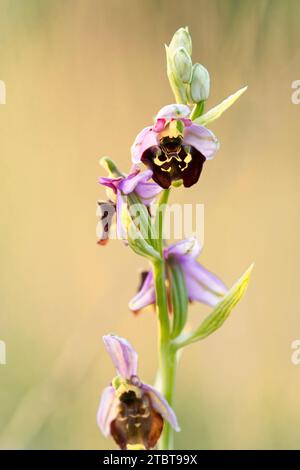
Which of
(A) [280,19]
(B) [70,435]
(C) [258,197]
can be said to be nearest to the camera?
(B) [70,435]

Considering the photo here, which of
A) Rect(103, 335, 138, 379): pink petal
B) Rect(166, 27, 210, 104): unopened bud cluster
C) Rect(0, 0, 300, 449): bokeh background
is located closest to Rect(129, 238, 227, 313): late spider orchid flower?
Rect(103, 335, 138, 379): pink petal

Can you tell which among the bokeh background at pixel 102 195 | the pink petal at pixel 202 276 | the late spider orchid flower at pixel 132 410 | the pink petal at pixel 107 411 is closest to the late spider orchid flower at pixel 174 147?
the pink petal at pixel 202 276

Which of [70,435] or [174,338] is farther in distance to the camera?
[70,435]

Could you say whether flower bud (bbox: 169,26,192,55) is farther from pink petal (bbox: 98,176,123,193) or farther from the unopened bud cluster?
pink petal (bbox: 98,176,123,193)

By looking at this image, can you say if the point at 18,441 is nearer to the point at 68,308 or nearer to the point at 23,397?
the point at 23,397

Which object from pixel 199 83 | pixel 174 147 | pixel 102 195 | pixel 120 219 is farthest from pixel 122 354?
pixel 102 195

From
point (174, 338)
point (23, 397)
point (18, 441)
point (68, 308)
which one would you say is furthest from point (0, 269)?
point (174, 338)

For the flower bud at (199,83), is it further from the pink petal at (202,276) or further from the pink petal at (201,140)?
the pink petal at (202,276)
